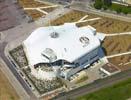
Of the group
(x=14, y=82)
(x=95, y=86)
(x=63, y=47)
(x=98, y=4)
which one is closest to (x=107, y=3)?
Answer: (x=98, y=4)

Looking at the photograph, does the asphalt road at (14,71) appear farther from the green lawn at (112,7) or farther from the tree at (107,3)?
the tree at (107,3)

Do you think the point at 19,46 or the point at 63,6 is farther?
the point at 63,6

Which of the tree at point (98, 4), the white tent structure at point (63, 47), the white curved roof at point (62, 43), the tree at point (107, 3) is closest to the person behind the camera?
the white tent structure at point (63, 47)

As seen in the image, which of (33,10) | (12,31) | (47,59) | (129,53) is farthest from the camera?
(33,10)

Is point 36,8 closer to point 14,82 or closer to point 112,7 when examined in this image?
point 112,7

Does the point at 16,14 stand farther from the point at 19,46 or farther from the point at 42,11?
the point at 19,46

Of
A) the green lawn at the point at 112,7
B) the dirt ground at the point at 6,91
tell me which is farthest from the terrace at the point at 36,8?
the dirt ground at the point at 6,91

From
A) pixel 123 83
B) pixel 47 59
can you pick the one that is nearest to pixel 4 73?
pixel 47 59

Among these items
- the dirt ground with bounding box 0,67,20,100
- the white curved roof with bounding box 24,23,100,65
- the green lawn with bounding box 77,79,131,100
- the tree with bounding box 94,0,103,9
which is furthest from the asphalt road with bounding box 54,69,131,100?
the tree with bounding box 94,0,103,9
